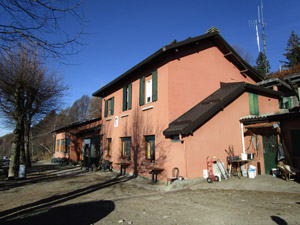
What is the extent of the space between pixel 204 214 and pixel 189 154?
11.4ft

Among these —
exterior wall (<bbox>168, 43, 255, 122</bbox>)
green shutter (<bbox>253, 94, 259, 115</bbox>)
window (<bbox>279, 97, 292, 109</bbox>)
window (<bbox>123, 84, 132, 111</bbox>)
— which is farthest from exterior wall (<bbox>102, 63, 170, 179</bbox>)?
window (<bbox>279, 97, 292, 109</bbox>)

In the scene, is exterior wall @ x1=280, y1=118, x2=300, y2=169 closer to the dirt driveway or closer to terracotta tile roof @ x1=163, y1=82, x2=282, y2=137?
the dirt driveway

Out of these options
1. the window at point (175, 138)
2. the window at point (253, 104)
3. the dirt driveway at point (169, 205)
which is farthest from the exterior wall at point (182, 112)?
the dirt driveway at point (169, 205)

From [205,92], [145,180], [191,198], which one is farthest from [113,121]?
[191,198]

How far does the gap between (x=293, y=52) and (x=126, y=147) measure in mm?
33483

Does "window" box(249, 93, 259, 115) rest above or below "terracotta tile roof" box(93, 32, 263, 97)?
below

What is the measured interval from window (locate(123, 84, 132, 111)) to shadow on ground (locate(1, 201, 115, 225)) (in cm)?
733

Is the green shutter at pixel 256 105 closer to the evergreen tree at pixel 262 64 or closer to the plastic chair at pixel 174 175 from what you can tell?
the plastic chair at pixel 174 175

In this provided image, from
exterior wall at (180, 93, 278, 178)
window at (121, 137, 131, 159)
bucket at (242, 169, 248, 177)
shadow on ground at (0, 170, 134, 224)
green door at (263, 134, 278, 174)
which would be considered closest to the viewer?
shadow on ground at (0, 170, 134, 224)

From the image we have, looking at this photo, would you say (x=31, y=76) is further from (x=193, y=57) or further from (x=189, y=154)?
(x=189, y=154)

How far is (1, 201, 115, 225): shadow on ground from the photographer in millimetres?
4716

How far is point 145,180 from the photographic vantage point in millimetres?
10148

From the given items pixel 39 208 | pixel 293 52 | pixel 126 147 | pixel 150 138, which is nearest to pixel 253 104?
pixel 150 138

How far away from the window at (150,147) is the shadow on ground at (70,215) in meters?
4.32
